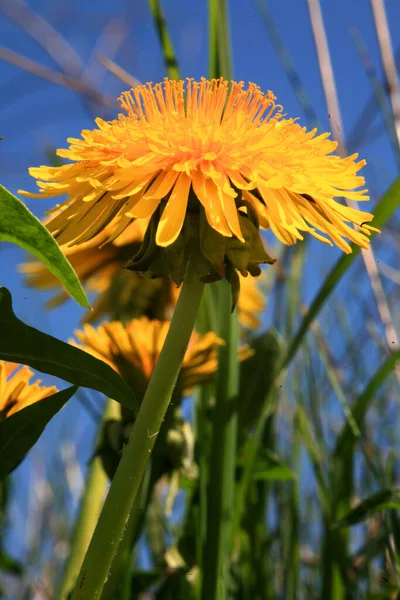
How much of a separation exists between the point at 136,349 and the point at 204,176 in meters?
0.18

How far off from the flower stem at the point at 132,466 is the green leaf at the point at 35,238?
0.21 ft

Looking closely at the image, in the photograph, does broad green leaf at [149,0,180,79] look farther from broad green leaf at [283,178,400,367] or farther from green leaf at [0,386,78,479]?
green leaf at [0,386,78,479]

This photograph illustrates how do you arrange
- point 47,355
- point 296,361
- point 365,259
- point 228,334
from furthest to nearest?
point 296,361 < point 365,259 < point 228,334 < point 47,355

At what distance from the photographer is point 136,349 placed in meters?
0.55

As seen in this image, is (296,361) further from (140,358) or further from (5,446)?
(5,446)

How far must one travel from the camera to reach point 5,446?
0.36 metres

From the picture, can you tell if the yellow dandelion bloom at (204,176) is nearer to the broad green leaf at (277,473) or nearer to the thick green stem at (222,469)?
the thick green stem at (222,469)

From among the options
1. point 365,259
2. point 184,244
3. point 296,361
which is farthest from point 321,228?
point 296,361

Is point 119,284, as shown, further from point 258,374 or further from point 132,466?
point 132,466

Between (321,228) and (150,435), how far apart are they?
0.16 m

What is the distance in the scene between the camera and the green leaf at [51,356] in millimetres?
334

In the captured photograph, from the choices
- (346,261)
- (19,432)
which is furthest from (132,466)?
(346,261)

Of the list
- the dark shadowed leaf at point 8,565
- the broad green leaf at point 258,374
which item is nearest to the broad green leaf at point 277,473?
the broad green leaf at point 258,374

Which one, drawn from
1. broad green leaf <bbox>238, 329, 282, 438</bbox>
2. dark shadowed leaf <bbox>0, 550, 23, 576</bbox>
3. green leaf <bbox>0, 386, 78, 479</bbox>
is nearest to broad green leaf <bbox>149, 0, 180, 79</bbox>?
broad green leaf <bbox>238, 329, 282, 438</bbox>
